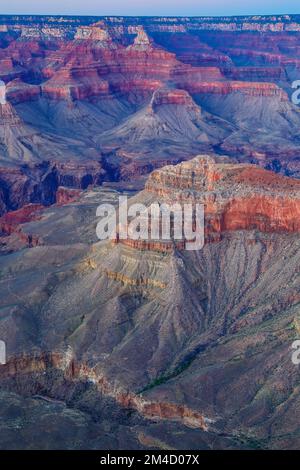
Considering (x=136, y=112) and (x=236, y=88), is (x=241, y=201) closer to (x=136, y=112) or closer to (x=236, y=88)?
(x=136, y=112)

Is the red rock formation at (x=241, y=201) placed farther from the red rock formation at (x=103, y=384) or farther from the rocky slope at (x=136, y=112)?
the rocky slope at (x=136, y=112)

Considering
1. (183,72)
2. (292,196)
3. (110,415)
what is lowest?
(110,415)

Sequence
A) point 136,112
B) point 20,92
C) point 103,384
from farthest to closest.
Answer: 1. point 136,112
2. point 20,92
3. point 103,384

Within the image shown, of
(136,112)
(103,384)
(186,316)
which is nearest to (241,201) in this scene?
(186,316)

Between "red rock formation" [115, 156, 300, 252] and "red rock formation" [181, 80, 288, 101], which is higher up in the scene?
"red rock formation" [181, 80, 288, 101]

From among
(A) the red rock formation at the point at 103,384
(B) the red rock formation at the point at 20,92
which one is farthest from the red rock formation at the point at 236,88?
(A) the red rock formation at the point at 103,384

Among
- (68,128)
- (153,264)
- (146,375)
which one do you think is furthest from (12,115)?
(146,375)

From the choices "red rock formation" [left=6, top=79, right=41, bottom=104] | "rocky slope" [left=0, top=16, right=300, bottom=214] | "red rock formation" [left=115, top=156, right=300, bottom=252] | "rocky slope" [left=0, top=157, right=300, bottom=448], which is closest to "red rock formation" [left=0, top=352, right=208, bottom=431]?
"rocky slope" [left=0, top=157, right=300, bottom=448]

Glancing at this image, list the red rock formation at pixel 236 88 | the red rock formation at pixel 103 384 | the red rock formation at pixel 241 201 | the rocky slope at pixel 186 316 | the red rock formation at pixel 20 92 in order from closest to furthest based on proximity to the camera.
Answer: the red rock formation at pixel 103 384 < the rocky slope at pixel 186 316 < the red rock formation at pixel 241 201 < the red rock formation at pixel 20 92 < the red rock formation at pixel 236 88

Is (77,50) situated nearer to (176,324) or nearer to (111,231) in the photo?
(111,231)

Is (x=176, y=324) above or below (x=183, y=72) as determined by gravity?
below

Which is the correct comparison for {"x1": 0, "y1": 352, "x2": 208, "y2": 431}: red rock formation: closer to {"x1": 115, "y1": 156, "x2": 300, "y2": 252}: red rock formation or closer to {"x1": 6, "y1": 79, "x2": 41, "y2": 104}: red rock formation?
{"x1": 115, "y1": 156, "x2": 300, "y2": 252}: red rock formation
